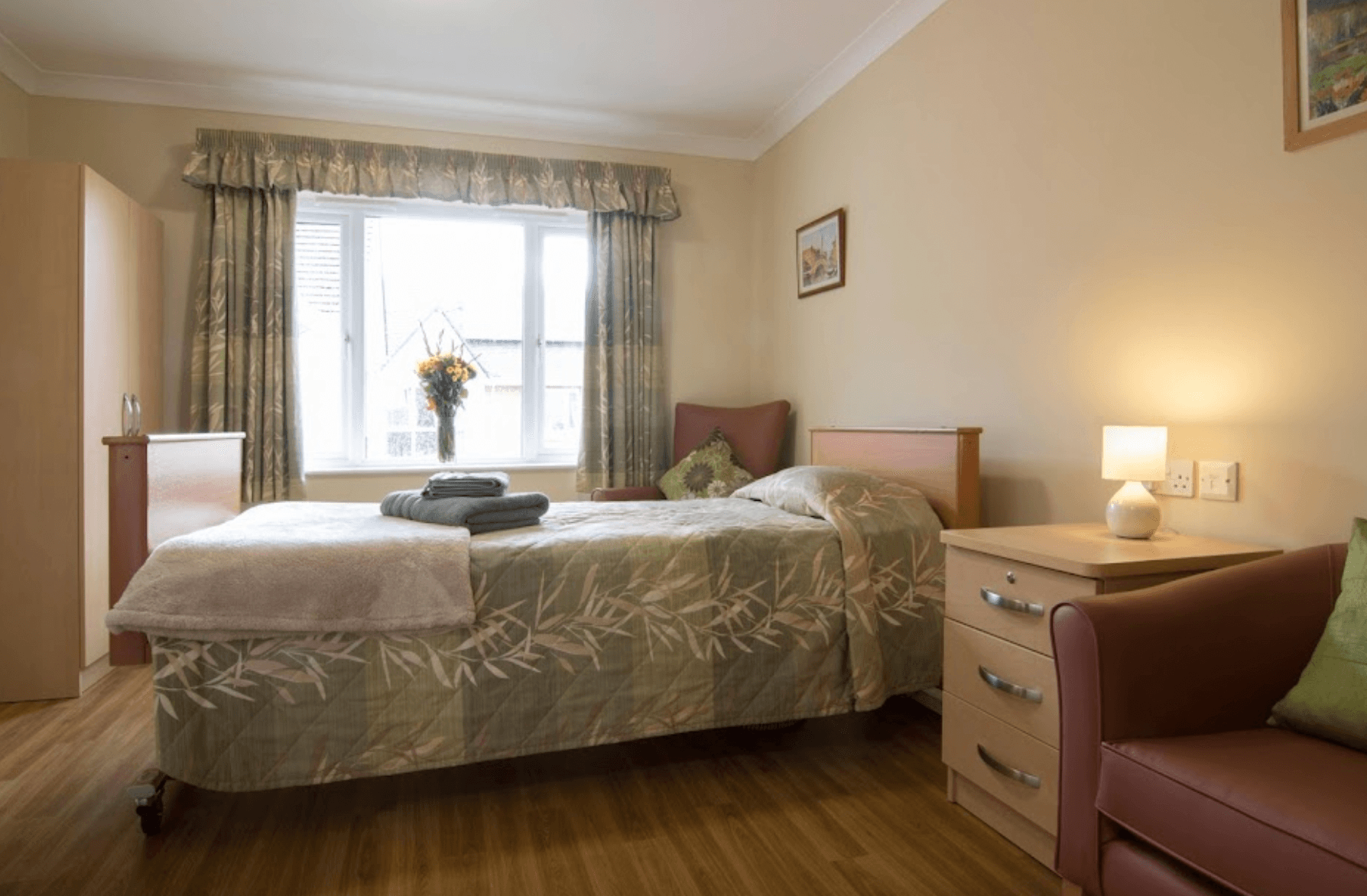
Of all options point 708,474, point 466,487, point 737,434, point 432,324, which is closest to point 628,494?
point 708,474

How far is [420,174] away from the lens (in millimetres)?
3951

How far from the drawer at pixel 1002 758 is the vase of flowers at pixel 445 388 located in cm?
277

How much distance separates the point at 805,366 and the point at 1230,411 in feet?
7.49

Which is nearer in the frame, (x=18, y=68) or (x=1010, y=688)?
(x=1010, y=688)

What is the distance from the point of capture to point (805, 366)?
3992 mm

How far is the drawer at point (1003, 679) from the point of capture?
66.6 inches

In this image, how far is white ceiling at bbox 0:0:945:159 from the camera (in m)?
3.06

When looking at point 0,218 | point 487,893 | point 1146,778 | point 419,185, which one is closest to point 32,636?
point 0,218

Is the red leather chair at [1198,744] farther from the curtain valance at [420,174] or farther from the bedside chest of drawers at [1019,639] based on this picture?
the curtain valance at [420,174]

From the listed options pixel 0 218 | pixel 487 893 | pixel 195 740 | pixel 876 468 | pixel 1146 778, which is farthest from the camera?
pixel 876 468

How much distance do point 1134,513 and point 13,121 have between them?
467 cm

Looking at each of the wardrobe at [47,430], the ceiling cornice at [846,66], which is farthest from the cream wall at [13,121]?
the ceiling cornice at [846,66]

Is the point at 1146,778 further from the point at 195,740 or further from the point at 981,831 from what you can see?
the point at 195,740

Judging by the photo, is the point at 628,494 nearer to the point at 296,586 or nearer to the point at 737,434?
the point at 737,434
